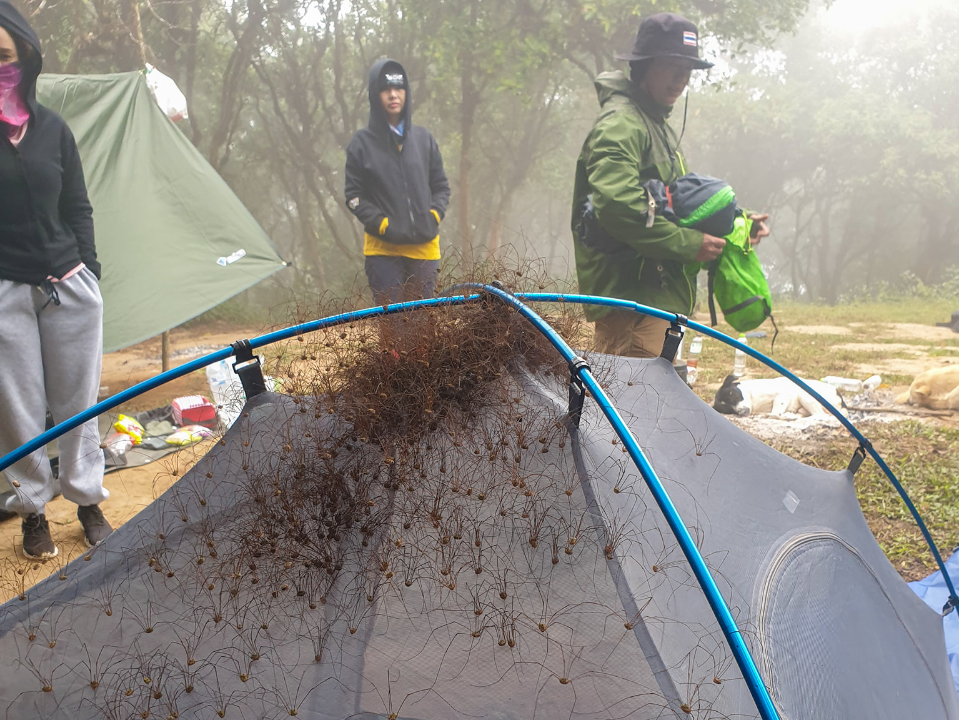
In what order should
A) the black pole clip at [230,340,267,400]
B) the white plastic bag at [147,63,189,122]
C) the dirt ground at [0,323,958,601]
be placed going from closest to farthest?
1. the black pole clip at [230,340,267,400]
2. the dirt ground at [0,323,958,601]
3. the white plastic bag at [147,63,189,122]

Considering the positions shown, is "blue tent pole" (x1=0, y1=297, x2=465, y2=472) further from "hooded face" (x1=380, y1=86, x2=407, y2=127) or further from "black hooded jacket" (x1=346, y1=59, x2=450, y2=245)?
"hooded face" (x1=380, y1=86, x2=407, y2=127)

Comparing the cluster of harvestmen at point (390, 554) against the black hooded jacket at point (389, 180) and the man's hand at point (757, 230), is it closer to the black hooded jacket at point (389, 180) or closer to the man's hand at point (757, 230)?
the man's hand at point (757, 230)

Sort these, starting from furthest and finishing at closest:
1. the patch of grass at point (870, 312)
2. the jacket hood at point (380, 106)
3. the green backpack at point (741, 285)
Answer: the patch of grass at point (870, 312) < the jacket hood at point (380, 106) < the green backpack at point (741, 285)

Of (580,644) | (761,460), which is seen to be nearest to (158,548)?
(580,644)

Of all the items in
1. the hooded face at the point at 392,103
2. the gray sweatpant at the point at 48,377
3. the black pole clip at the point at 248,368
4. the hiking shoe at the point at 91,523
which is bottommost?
the hiking shoe at the point at 91,523

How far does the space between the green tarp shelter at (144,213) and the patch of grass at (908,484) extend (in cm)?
283

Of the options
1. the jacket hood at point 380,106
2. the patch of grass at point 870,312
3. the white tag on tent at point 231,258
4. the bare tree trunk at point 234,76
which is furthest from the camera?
the patch of grass at point 870,312

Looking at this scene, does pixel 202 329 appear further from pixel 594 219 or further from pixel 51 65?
pixel 594 219

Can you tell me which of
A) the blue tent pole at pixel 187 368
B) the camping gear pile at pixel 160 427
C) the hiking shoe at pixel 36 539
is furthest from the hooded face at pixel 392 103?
the blue tent pole at pixel 187 368

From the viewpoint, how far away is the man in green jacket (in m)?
2.46

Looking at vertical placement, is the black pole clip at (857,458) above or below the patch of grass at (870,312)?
above

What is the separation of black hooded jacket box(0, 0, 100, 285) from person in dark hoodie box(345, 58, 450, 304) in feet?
5.60

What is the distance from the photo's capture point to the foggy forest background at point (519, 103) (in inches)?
158

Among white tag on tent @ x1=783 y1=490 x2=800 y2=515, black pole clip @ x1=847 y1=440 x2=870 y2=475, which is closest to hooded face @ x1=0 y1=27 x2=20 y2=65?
white tag on tent @ x1=783 y1=490 x2=800 y2=515
